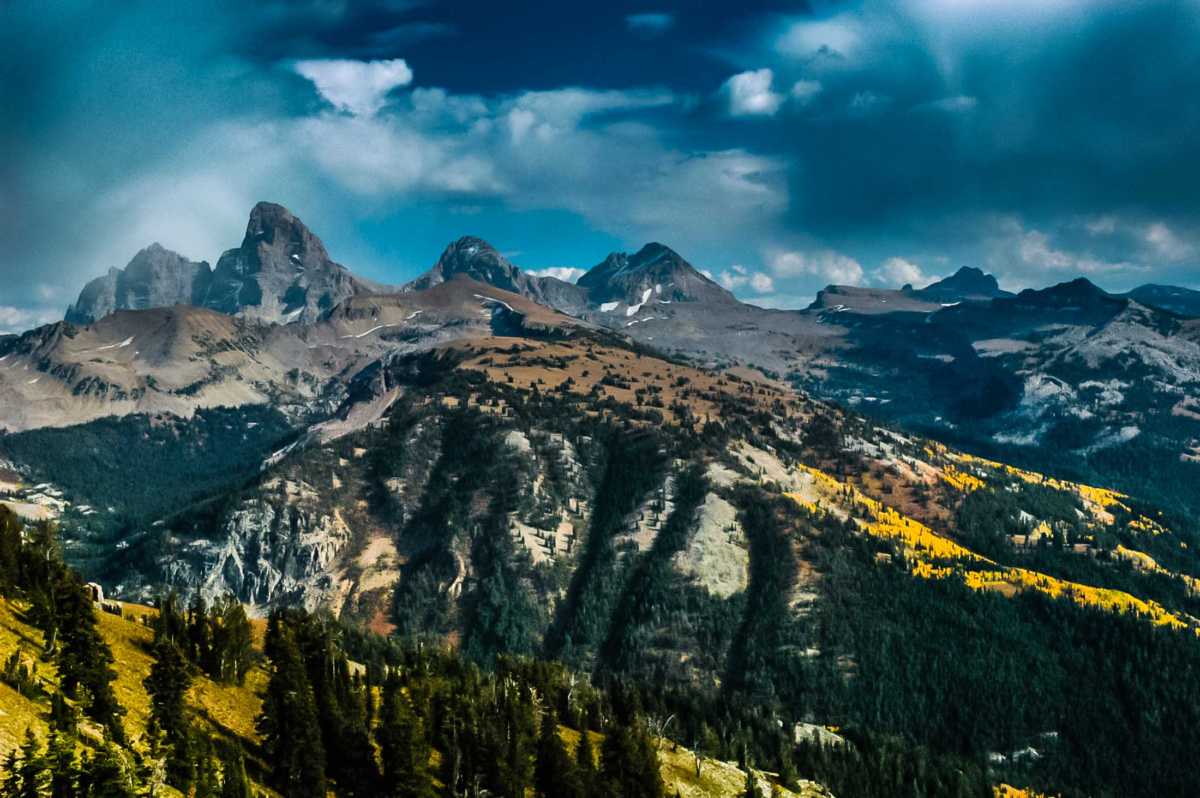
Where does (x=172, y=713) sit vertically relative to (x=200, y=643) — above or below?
below

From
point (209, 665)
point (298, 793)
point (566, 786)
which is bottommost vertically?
point (566, 786)

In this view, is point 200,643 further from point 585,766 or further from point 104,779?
point 585,766

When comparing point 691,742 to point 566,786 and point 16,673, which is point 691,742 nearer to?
point 566,786

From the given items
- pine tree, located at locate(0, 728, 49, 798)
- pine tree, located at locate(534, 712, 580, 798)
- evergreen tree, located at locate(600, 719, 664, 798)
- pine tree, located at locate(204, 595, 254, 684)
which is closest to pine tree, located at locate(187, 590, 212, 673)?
pine tree, located at locate(204, 595, 254, 684)

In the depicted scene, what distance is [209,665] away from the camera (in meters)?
106

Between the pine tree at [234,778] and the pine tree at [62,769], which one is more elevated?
the pine tree at [62,769]

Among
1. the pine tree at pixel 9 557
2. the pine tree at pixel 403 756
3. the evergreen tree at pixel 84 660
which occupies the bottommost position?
the pine tree at pixel 403 756

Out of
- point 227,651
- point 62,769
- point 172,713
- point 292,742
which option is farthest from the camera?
point 227,651

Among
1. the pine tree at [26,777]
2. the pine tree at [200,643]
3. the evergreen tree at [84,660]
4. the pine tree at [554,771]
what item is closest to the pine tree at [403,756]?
the pine tree at [554,771]

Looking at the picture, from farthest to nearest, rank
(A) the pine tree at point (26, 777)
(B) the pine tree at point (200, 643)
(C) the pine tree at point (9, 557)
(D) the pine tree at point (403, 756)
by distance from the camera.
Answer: (B) the pine tree at point (200, 643) → (C) the pine tree at point (9, 557) → (D) the pine tree at point (403, 756) → (A) the pine tree at point (26, 777)

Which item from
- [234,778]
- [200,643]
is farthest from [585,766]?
[234,778]

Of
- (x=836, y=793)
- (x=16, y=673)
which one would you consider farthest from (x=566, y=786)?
(x=836, y=793)

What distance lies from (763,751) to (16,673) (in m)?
147

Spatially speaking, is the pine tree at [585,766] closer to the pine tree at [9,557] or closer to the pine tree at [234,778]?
the pine tree at [234,778]
